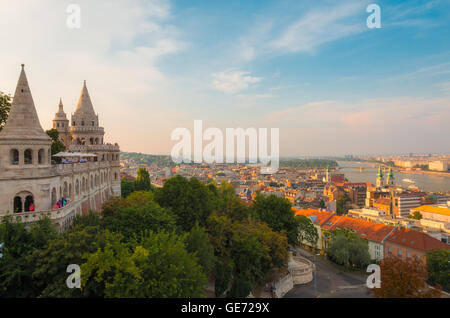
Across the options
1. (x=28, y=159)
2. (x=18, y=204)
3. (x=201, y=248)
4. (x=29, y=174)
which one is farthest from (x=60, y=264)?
(x=28, y=159)

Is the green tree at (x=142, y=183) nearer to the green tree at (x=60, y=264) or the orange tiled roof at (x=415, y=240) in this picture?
the orange tiled roof at (x=415, y=240)

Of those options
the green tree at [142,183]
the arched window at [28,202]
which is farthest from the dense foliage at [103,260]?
the green tree at [142,183]

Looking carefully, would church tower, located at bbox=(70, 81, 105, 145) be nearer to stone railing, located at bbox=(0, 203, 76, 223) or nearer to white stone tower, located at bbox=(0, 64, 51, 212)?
white stone tower, located at bbox=(0, 64, 51, 212)

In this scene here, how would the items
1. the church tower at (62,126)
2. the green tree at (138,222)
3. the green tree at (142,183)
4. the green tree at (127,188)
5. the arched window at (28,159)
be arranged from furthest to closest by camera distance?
the green tree at (142,183) → the green tree at (127,188) → the church tower at (62,126) → the green tree at (138,222) → the arched window at (28,159)

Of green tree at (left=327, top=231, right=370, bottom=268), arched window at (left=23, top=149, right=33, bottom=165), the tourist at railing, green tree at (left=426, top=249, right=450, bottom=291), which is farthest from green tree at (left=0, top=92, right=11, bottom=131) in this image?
green tree at (left=426, top=249, right=450, bottom=291)
